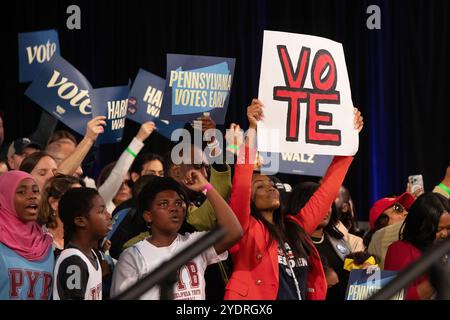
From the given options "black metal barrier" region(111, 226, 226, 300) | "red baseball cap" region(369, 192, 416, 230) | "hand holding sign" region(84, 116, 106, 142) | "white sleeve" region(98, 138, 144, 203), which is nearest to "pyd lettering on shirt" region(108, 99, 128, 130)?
"hand holding sign" region(84, 116, 106, 142)

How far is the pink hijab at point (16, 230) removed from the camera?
3.58 m

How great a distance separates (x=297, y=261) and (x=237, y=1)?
17.8ft

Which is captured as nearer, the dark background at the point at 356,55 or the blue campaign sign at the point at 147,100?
the blue campaign sign at the point at 147,100

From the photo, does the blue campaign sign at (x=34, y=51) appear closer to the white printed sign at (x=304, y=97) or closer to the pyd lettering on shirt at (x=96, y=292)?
the white printed sign at (x=304, y=97)

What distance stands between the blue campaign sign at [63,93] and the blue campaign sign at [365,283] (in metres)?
2.14

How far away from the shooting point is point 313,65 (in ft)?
14.4

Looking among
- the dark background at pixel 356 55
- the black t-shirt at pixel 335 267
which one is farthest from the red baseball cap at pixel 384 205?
the dark background at pixel 356 55

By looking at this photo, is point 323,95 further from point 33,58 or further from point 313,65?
point 33,58

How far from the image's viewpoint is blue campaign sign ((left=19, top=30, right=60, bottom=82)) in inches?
227

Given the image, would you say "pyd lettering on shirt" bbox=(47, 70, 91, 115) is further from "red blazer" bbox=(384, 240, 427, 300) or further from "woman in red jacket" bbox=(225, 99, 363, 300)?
"red blazer" bbox=(384, 240, 427, 300)

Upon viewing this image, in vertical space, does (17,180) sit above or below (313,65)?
below

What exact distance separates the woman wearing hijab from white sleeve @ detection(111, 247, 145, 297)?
24 centimetres
